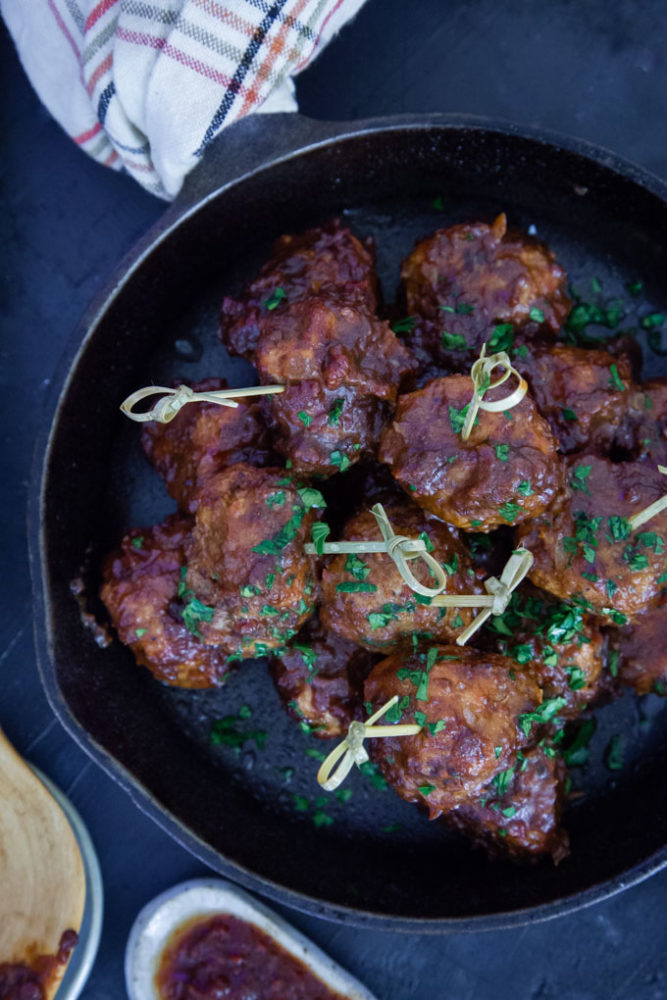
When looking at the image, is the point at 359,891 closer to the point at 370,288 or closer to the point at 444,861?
the point at 444,861

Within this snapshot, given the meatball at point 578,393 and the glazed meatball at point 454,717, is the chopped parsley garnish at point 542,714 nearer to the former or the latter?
the glazed meatball at point 454,717

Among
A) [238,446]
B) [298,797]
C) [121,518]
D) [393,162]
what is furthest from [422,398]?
[298,797]

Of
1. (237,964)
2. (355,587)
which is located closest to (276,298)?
(355,587)

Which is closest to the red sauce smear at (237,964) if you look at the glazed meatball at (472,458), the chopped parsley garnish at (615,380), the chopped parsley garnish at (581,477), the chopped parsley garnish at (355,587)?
the chopped parsley garnish at (355,587)

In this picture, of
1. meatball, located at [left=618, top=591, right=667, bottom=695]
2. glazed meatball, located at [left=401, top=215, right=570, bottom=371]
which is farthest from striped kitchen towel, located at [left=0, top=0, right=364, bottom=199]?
meatball, located at [left=618, top=591, right=667, bottom=695]

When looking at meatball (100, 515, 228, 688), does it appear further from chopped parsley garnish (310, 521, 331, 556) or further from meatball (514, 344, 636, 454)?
meatball (514, 344, 636, 454)

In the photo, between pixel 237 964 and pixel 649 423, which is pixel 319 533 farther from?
pixel 237 964
